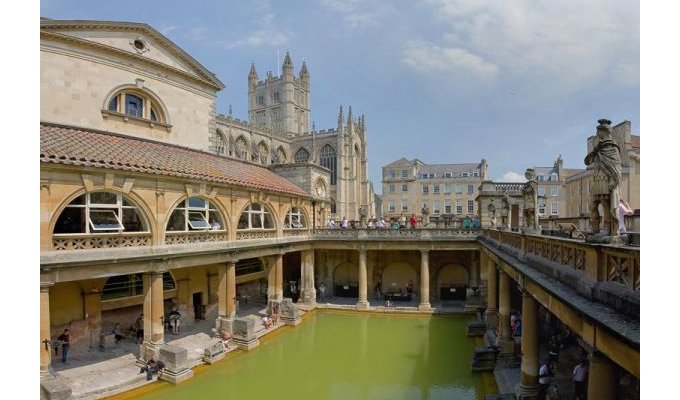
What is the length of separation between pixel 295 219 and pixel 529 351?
21734 millimetres

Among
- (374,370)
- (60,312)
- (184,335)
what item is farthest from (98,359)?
(374,370)

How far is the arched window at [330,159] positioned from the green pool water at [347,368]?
5293 cm

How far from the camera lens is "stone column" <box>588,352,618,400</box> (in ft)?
22.1

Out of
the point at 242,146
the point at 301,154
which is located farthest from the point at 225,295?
the point at 301,154

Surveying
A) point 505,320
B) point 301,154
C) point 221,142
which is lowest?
point 505,320

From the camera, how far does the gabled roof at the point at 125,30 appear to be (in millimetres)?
19922

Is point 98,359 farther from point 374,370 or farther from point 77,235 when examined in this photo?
point 374,370

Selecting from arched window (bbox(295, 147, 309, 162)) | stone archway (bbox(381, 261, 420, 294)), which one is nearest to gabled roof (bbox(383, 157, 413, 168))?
arched window (bbox(295, 147, 309, 162))

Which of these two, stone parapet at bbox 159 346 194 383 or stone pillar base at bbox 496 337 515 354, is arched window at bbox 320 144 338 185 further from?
stone parapet at bbox 159 346 194 383

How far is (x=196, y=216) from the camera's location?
838 inches

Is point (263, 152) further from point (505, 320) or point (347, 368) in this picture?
point (505, 320)

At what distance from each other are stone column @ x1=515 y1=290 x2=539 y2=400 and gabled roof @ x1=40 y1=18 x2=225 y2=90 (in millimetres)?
23855

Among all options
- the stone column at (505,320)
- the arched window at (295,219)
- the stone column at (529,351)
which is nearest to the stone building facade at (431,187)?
the arched window at (295,219)

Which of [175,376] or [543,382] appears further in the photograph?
[175,376]
